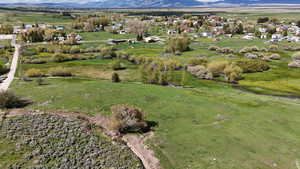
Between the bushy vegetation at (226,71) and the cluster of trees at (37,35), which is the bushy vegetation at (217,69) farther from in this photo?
the cluster of trees at (37,35)

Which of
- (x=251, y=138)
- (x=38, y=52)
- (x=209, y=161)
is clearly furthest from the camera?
(x=38, y=52)

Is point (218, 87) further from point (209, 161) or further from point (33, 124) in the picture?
point (33, 124)

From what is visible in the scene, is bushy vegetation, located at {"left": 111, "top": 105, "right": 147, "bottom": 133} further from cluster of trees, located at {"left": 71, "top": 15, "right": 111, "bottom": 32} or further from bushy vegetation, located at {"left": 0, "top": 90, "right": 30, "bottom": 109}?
cluster of trees, located at {"left": 71, "top": 15, "right": 111, "bottom": 32}

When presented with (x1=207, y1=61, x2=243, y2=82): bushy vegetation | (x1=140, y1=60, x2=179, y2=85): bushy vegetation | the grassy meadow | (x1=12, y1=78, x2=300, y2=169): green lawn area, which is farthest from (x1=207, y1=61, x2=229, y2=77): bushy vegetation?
(x1=12, y1=78, x2=300, y2=169): green lawn area

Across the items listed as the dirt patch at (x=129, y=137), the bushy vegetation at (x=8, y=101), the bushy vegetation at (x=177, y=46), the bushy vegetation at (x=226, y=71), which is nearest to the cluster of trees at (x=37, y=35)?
the bushy vegetation at (x=177, y=46)

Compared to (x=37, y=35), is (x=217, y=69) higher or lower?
lower

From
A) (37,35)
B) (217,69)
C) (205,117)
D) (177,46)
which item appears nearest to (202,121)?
(205,117)

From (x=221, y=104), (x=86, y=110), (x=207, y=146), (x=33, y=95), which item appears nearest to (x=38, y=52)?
(x=33, y=95)

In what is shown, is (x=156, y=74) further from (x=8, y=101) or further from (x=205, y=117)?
(x=8, y=101)
